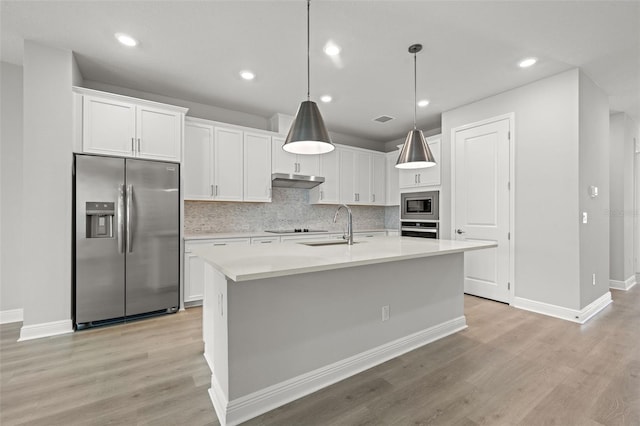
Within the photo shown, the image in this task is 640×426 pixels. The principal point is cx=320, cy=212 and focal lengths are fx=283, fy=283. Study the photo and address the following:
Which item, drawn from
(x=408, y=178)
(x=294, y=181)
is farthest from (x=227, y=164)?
(x=408, y=178)

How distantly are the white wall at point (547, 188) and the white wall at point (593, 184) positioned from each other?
0.10 m

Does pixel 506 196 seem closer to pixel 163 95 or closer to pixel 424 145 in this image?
pixel 424 145

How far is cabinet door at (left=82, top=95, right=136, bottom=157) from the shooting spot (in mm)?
2949

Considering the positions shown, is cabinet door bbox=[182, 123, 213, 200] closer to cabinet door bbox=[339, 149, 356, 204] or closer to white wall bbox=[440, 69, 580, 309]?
cabinet door bbox=[339, 149, 356, 204]

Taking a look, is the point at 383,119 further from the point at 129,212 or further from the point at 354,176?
the point at 129,212

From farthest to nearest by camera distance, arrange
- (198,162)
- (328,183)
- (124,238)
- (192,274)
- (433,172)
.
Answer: (328,183) < (433,172) < (198,162) < (192,274) < (124,238)

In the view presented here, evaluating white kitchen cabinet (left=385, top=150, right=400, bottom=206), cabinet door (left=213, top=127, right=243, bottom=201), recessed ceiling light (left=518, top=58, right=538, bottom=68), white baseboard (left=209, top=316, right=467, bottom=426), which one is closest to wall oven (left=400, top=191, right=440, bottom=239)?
white kitchen cabinet (left=385, top=150, right=400, bottom=206)

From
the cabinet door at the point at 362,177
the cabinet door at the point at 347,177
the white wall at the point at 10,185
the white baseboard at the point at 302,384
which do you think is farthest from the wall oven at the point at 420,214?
the white wall at the point at 10,185

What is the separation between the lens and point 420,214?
4789 millimetres

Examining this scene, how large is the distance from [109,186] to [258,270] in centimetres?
263

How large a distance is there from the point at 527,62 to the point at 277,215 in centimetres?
379

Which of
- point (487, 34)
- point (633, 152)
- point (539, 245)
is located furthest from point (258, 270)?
point (633, 152)

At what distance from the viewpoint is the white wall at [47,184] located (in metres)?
2.71

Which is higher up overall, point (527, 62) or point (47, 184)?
point (527, 62)
